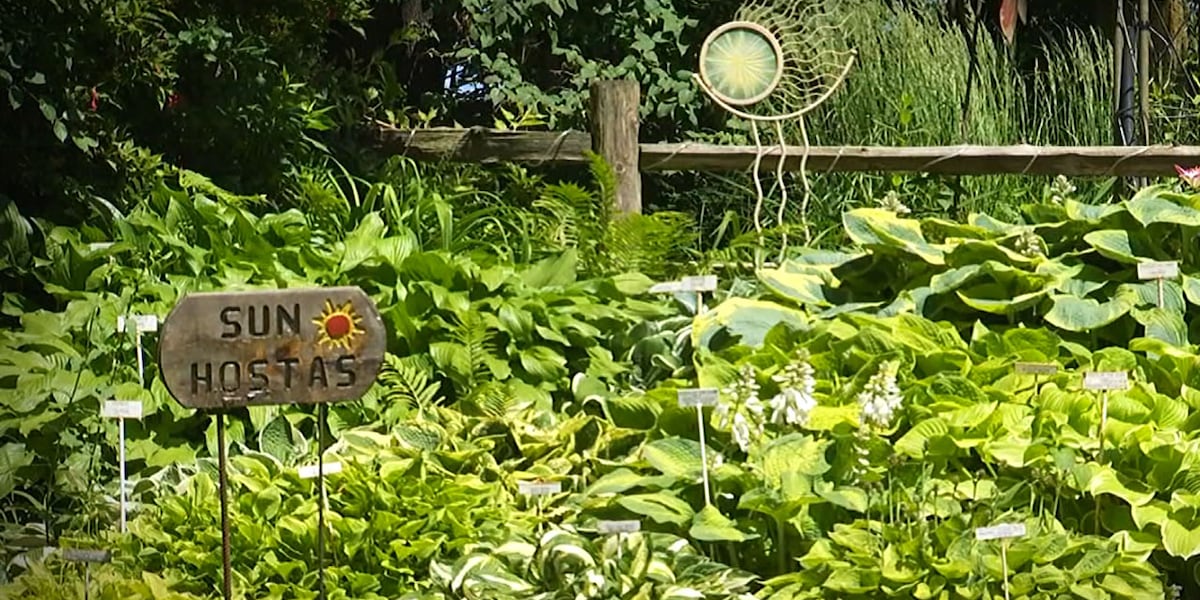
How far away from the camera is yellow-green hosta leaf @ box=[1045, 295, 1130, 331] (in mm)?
3713

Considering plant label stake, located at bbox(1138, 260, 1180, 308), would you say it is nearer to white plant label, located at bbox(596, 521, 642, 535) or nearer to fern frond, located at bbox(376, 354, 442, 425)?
white plant label, located at bbox(596, 521, 642, 535)

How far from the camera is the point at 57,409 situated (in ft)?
12.3

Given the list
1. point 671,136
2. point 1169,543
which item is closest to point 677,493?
point 1169,543

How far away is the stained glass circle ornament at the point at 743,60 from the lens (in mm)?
4742

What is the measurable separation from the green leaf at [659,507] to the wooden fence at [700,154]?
2.15m

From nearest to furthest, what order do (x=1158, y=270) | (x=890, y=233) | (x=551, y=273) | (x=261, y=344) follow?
1. (x=261, y=344)
2. (x=1158, y=270)
3. (x=890, y=233)
4. (x=551, y=273)

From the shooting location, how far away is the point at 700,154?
523cm

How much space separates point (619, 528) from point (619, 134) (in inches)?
98.6

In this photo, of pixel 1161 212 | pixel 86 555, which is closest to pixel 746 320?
pixel 1161 212

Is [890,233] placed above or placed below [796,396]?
above

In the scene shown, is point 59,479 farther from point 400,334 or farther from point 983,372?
point 983,372

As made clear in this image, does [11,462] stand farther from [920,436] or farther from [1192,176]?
[1192,176]

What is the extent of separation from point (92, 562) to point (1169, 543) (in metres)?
2.11

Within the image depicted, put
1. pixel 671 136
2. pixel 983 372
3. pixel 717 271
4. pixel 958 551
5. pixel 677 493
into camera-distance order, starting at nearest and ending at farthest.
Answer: pixel 958 551, pixel 677 493, pixel 983 372, pixel 717 271, pixel 671 136
